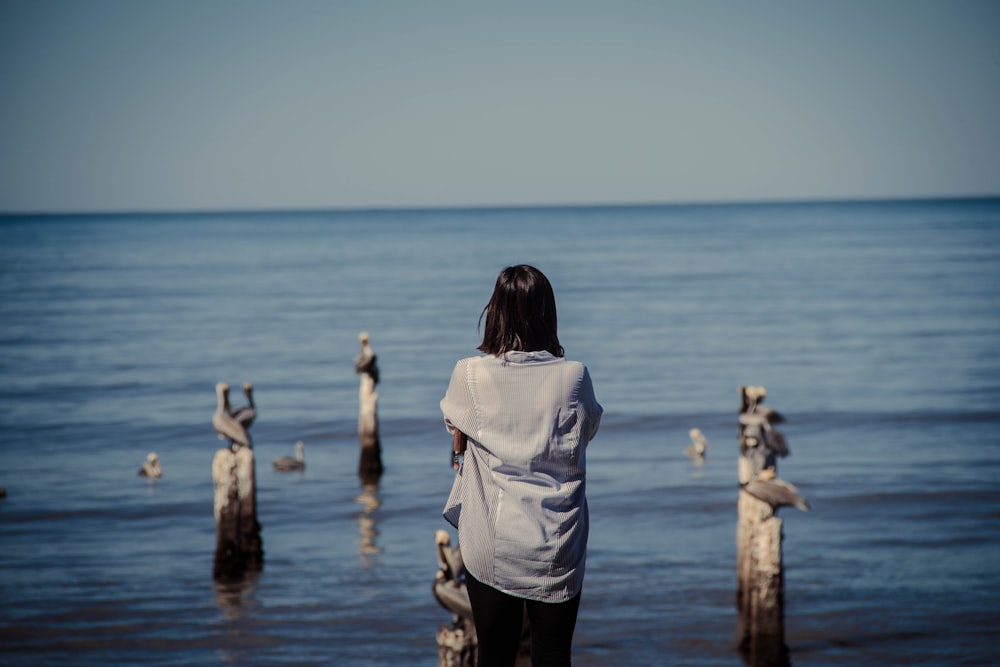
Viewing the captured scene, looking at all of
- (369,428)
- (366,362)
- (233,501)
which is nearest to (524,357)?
(233,501)

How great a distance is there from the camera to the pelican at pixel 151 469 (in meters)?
15.9

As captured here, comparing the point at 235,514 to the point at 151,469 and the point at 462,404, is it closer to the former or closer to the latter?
the point at 151,469

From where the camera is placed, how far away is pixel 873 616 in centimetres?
975

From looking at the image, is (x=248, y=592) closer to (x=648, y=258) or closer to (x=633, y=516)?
(x=633, y=516)

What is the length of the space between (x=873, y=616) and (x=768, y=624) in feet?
6.36

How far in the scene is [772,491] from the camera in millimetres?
7648

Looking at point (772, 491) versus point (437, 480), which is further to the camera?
point (437, 480)

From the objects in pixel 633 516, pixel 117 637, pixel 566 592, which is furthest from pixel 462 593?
pixel 633 516

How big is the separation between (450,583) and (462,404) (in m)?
3.27

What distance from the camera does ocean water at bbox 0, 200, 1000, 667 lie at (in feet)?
31.3

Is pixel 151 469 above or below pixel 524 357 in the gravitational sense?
below

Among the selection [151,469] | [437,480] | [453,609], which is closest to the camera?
[453,609]

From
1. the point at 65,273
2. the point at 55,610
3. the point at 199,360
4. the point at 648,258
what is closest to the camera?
the point at 55,610

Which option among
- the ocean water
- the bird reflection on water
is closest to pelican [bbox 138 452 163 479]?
the ocean water
